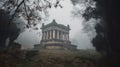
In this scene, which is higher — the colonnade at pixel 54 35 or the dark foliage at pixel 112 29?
the colonnade at pixel 54 35

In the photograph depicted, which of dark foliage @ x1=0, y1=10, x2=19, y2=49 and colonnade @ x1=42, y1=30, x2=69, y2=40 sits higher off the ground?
colonnade @ x1=42, y1=30, x2=69, y2=40

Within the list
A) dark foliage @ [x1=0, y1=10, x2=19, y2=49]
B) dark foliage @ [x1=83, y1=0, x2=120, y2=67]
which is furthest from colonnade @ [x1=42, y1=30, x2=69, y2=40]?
dark foliage @ [x1=83, y1=0, x2=120, y2=67]

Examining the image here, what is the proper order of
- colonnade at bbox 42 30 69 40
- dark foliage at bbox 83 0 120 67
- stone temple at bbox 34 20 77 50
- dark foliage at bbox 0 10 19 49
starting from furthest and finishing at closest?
colonnade at bbox 42 30 69 40 → stone temple at bbox 34 20 77 50 → dark foliage at bbox 0 10 19 49 → dark foliage at bbox 83 0 120 67

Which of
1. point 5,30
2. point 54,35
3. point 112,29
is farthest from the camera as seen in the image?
point 54,35

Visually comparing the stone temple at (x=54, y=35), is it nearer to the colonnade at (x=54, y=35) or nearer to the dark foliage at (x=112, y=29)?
the colonnade at (x=54, y=35)

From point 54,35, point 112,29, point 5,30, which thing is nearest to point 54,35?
point 54,35

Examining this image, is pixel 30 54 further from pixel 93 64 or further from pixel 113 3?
pixel 113 3

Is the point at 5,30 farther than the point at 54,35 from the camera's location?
No

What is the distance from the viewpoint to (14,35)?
2003 centimetres

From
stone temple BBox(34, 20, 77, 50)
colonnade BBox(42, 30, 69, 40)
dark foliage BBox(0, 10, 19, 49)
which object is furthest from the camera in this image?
colonnade BBox(42, 30, 69, 40)

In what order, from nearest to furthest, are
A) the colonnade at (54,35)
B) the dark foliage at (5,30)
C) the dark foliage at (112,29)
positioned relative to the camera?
the dark foliage at (112,29) → the dark foliage at (5,30) → the colonnade at (54,35)

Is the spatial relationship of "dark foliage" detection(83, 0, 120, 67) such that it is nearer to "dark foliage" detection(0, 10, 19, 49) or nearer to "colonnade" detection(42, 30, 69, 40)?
"dark foliage" detection(0, 10, 19, 49)

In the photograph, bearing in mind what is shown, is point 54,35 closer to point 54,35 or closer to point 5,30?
point 54,35

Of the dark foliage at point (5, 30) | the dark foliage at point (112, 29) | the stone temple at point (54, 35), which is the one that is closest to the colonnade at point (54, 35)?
the stone temple at point (54, 35)
